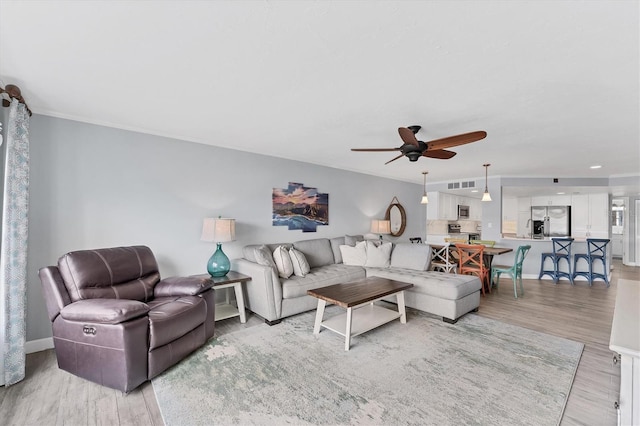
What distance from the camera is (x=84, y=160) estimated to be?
2977 mm

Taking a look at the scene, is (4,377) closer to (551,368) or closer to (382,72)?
(382,72)

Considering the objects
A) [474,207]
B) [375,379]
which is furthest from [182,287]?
[474,207]

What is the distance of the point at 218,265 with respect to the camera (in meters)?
3.55

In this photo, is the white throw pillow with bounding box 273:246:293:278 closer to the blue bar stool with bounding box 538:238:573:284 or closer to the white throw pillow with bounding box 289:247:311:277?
the white throw pillow with bounding box 289:247:311:277

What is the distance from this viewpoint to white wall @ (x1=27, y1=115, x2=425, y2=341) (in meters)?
2.78

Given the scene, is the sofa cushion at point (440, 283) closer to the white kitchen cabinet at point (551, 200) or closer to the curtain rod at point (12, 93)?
the curtain rod at point (12, 93)

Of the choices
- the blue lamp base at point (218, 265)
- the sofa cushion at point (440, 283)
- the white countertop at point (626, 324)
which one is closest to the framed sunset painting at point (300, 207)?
the blue lamp base at point (218, 265)

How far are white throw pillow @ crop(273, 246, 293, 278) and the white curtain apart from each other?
237 cm

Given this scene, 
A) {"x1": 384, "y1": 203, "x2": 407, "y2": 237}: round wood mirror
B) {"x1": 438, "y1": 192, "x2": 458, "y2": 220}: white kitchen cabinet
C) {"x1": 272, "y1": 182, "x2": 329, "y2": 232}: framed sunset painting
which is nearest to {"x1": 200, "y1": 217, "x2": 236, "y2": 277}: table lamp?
{"x1": 272, "y1": 182, "x2": 329, "y2": 232}: framed sunset painting

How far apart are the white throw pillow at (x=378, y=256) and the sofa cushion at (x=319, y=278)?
0.24 metres

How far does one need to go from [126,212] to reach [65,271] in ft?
3.21

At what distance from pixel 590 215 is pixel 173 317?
9.84 meters

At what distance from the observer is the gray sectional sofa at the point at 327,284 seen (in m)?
3.42

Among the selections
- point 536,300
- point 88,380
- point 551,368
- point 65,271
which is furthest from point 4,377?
point 536,300
